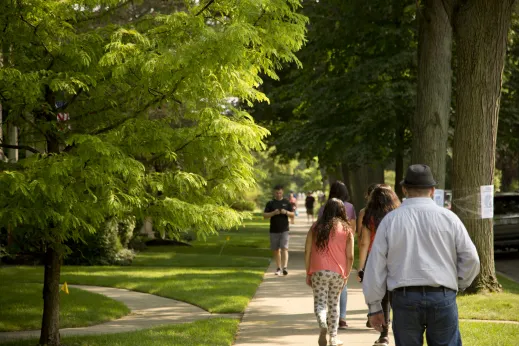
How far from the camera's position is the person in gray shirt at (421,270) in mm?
5691

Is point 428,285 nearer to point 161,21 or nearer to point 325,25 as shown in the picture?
point 161,21

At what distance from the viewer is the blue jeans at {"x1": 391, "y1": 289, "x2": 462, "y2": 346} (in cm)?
567

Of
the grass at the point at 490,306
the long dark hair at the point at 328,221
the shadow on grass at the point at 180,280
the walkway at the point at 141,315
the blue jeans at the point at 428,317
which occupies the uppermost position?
the long dark hair at the point at 328,221

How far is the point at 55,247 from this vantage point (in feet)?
32.3

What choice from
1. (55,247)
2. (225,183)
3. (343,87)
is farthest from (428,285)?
(343,87)

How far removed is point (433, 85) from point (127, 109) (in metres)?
→ 7.30

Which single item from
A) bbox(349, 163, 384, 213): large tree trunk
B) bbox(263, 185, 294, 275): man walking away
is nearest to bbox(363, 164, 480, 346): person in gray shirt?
bbox(263, 185, 294, 275): man walking away

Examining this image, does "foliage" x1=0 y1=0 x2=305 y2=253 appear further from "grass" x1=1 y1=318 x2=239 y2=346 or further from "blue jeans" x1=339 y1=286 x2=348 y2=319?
"blue jeans" x1=339 y1=286 x2=348 y2=319

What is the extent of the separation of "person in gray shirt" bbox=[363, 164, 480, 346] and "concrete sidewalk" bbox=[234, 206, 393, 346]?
4.45 metres

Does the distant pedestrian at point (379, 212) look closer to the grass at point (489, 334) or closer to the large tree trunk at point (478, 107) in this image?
the grass at point (489, 334)

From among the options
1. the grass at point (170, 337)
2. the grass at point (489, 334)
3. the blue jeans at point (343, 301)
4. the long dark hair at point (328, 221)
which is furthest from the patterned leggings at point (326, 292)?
the grass at point (489, 334)

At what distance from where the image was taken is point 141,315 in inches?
525

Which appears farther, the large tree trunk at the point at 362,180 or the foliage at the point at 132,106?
the large tree trunk at the point at 362,180

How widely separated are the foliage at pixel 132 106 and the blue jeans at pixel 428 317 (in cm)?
380
